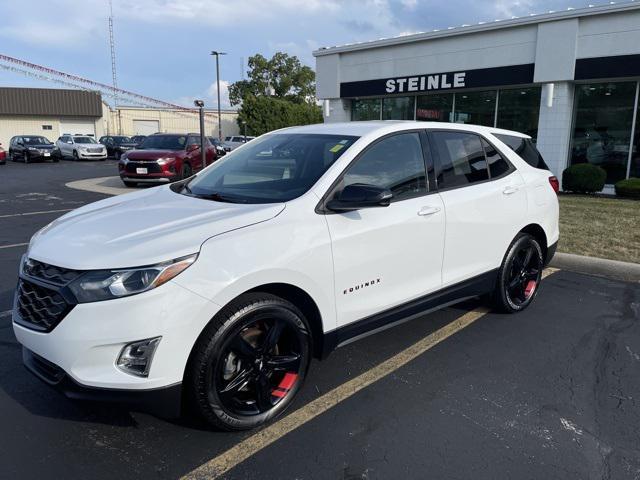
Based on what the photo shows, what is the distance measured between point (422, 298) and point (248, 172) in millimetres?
1573

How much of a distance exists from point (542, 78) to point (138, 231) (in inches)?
559

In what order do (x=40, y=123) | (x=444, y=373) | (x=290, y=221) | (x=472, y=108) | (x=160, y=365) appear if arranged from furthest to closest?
(x=40, y=123), (x=472, y=108), (x=444, y=373), (x=290, y=221), (x=160, y=365)

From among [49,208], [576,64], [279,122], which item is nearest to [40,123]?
[279,122]

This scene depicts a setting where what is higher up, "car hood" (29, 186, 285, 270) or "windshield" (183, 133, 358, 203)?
"windshield" (183, 133, 358, 203)

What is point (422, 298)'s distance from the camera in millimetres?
3648

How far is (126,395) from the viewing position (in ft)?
7.87

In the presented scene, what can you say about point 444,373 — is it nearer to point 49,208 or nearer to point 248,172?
point 248,172

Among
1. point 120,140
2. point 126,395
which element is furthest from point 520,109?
point 120,140

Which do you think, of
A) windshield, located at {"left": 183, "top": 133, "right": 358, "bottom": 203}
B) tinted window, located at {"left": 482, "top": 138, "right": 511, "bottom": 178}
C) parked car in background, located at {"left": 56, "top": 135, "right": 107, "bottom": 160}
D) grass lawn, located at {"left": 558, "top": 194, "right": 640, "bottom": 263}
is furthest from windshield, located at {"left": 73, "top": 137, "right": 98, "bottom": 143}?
tinted window, located at {"left": 482, "top": 138, "right": 511, "bottom": 178}

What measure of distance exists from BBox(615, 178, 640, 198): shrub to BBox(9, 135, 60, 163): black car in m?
30.3

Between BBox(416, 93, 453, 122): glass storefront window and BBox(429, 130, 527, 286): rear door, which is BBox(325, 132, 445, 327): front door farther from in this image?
BBox(416, 93, 453, 122): glass storefront window

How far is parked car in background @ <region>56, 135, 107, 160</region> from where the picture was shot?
3222 cm

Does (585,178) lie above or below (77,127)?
below

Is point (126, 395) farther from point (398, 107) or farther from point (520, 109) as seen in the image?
point (398, 107)
